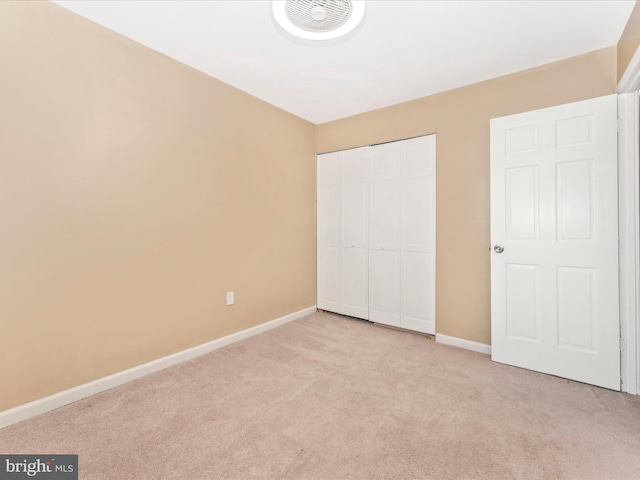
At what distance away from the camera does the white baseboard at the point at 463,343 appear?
2.75 m

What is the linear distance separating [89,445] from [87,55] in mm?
2370

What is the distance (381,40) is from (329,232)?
223 centimetres

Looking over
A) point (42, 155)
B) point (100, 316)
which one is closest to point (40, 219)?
point (42, 155)

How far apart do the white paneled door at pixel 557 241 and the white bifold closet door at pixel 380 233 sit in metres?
0.67

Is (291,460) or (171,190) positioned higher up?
(171,190)

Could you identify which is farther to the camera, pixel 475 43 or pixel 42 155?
pixel 475 43

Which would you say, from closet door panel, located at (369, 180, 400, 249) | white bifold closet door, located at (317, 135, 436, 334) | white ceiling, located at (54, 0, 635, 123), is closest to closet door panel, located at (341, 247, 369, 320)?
white bifold closet door, located at (317, 135, 436, 334)

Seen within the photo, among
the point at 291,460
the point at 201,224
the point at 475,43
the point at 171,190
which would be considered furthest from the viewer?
the point at 201,224

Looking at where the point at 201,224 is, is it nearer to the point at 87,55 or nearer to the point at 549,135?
the point at 87,55

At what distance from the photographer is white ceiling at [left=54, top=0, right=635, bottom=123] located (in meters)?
1.89

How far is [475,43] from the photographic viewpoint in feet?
7.34

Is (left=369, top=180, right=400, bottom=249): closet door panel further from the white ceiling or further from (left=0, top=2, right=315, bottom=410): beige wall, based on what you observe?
(left=0, top=2, right=315, bottom=410): beige wall

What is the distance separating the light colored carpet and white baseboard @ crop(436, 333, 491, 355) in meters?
0.27

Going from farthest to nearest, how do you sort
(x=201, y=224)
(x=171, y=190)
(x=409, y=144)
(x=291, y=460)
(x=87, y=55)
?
1. (x=409, y=144)
2. (x=201, y=224)
3. (x=171, y=190)
4. (x=87, y=55)
5. (x=291, y=460)
